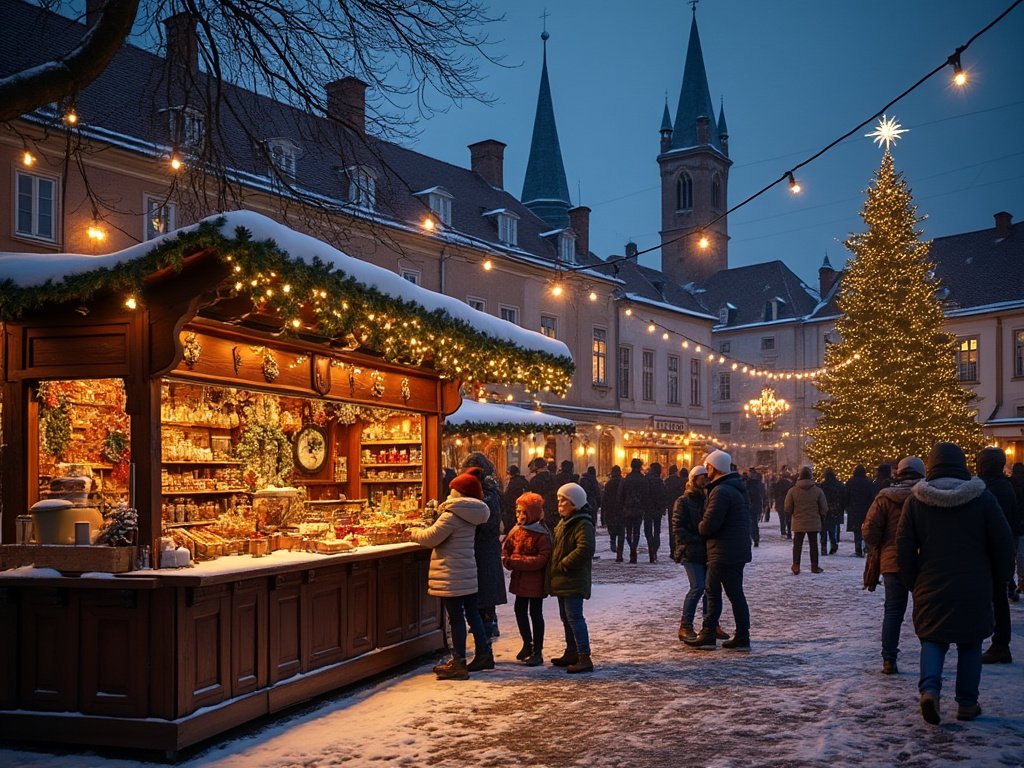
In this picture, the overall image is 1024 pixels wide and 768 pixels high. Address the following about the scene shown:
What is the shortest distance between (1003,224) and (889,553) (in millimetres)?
45624

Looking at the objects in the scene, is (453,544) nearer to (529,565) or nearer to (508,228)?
(529,565)

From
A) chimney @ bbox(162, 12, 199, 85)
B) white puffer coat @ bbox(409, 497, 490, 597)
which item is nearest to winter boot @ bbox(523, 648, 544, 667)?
white puffer coat @ bbox(409, 497, 490, 597)

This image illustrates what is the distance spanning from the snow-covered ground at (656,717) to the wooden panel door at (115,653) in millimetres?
335

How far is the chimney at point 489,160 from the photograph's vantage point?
36156mm

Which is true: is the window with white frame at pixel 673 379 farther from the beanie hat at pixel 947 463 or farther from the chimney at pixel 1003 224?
the beanie hat at pixel 947 463

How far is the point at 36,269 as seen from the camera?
7.11 meters

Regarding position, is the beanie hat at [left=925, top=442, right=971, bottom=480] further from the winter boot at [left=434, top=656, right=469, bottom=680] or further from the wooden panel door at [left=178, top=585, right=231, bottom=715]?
the wooden panel door at [left=178, top=585, right=231, bottom=715]

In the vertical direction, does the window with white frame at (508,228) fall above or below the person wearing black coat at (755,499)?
above

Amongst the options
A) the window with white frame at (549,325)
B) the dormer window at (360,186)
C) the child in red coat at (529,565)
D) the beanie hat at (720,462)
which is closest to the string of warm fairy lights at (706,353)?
the window with white frame at (549,325)

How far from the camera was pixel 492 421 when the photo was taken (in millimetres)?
17750

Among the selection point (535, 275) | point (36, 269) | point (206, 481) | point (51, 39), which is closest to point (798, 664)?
point (206, 481)

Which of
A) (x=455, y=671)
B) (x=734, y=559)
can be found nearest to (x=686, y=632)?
(x=734, y=559)

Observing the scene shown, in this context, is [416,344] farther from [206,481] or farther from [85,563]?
[85,563]

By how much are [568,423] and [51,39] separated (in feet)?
42.0
